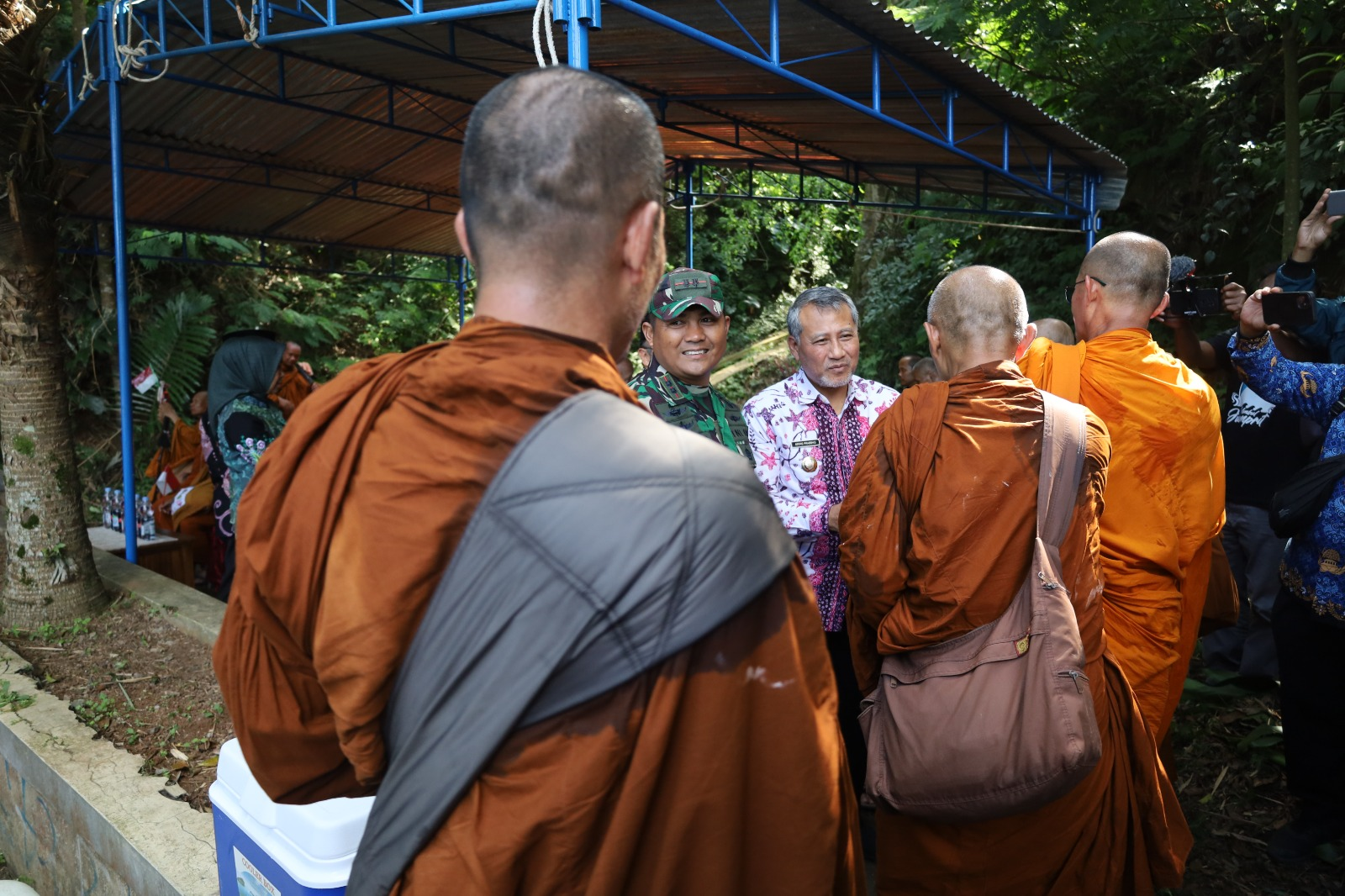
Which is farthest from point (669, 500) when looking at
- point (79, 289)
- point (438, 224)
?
point (79, 289)

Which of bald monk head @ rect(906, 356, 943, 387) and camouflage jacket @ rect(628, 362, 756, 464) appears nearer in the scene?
camouflage jacket @ rect(628, 362, 756, 464)

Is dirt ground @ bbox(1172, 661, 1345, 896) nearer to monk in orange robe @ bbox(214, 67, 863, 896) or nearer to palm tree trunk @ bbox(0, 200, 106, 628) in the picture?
monk in orange robe @ bbox(214, 67, 863, 896)

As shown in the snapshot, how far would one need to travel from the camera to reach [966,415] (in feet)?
8.11

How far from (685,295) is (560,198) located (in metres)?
2.02

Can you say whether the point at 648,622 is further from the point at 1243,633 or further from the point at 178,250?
the point at 178,250

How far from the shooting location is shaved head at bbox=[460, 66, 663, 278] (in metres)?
1.16

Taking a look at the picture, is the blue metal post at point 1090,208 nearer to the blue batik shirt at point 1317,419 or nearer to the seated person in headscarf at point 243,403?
the blue batik shirt at point 1317,419

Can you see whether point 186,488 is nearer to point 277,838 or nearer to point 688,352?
point 688,352

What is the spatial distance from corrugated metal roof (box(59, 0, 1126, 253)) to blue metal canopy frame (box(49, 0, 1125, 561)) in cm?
2

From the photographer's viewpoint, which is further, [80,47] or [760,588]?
[80,47]

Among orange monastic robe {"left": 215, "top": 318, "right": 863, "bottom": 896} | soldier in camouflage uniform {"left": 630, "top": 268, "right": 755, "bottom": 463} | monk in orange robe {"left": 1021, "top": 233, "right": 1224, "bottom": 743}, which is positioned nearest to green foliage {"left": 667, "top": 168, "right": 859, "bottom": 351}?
soldier in camouflage uniform {"left": 630, "top": 268, "right": 755, "bottom": 463}

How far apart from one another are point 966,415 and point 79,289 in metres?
11.1

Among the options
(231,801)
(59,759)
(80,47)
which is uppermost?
(80,47)

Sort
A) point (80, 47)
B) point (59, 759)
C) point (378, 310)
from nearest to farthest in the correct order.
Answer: point (59, 759), point (80, 47), point (378, 310)
